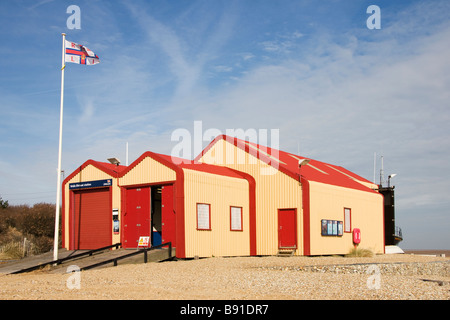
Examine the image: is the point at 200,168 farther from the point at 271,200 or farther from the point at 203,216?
the point at 271,200

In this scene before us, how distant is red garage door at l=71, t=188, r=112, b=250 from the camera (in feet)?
76.4

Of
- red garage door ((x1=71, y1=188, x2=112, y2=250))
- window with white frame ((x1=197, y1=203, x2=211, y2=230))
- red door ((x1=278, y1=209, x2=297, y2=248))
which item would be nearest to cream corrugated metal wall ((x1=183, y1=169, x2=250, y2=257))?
window with white frame ((x1=197, y1=203, x2=211, y2=230))

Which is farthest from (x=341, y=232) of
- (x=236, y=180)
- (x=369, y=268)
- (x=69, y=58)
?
(x=69, y=58)

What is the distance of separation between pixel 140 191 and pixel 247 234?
19.2 ft

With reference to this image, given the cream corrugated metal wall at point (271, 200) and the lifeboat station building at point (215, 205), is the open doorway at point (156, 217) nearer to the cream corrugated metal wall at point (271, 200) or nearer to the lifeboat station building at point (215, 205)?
the lifeboat station building at point (215, 205)

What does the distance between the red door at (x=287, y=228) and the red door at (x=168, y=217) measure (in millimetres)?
6172

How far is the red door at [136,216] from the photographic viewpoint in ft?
71.1

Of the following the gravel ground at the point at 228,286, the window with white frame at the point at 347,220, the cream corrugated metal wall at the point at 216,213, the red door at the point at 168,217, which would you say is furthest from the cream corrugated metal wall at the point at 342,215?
the gravel ground at the point at 228,286

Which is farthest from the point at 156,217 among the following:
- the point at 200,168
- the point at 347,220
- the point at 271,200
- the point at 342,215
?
the point at 347,220

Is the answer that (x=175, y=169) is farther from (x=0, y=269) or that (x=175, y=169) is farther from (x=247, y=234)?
(x=0, y=269)

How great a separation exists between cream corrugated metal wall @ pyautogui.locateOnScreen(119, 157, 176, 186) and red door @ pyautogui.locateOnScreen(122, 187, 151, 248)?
393 millimetres

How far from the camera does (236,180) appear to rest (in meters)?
24.2

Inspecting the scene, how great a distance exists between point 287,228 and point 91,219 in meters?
9.32

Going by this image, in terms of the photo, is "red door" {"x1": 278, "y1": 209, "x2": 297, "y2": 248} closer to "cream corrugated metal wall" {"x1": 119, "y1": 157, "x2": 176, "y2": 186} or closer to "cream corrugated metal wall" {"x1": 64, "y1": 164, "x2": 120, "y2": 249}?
"cream corrugated metal wall" {"x1": 119, "y1": 157, "x2": 176, "y2": 186}
